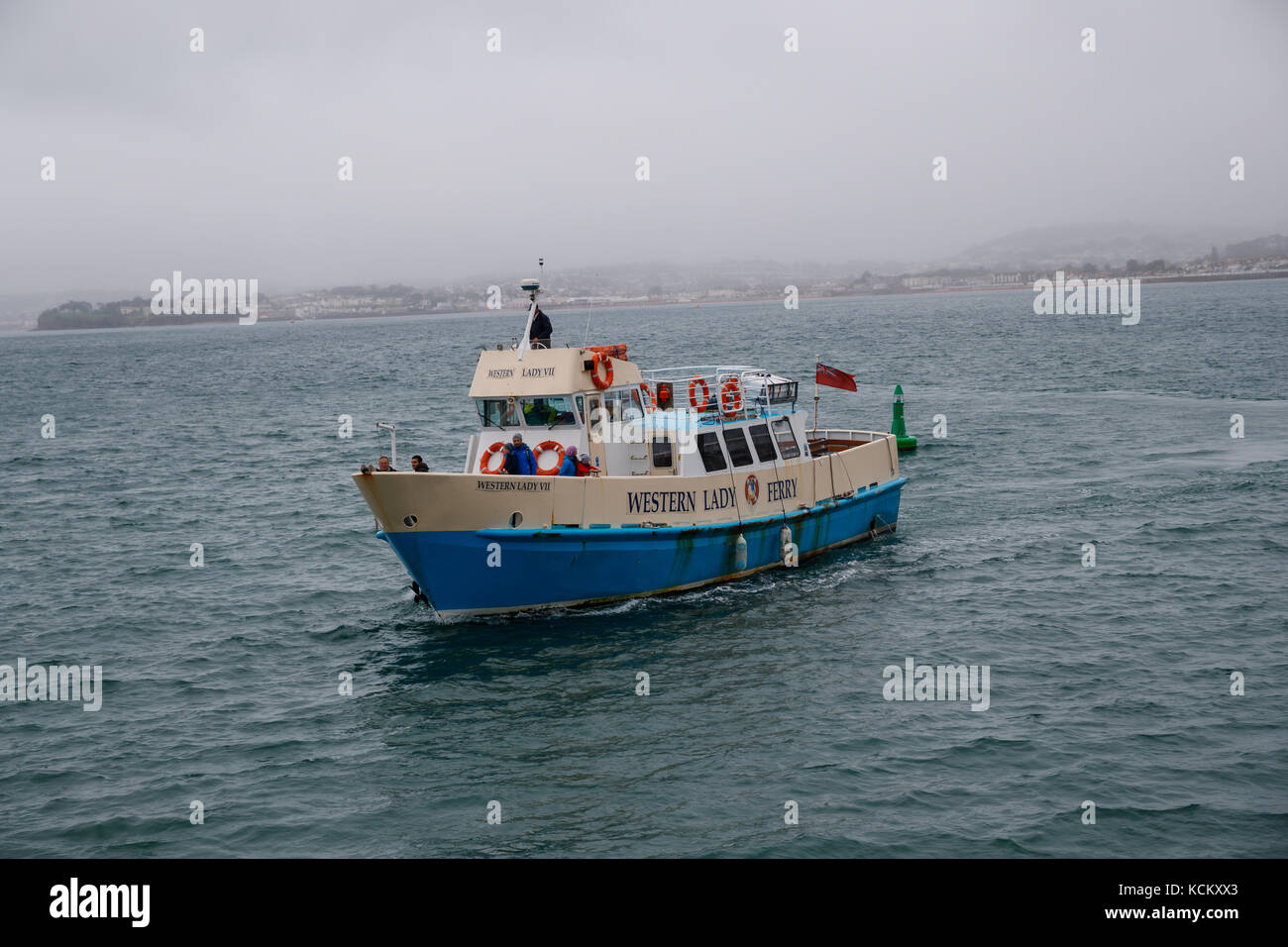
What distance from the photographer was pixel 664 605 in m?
22.9

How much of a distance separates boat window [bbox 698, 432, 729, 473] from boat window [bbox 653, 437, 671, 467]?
760 millimetres

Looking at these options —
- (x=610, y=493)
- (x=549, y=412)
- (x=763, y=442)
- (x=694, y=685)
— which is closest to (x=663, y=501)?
(x=610, y=493)

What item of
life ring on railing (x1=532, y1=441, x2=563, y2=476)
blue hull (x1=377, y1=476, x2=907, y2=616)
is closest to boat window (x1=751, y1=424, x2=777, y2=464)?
blue hull (x1=377, y1=476, x2=907, y2=616)

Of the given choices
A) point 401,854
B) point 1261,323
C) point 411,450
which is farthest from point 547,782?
point 1261,323

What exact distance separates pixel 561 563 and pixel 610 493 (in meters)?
1.77

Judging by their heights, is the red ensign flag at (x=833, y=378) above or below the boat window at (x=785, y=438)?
above

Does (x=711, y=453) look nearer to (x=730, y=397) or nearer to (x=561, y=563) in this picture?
(x=730, y=397)

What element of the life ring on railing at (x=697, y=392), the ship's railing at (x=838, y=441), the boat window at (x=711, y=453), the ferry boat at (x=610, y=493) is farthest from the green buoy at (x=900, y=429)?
the boat window at (x=711, y=453)

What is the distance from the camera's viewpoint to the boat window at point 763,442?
2538cm

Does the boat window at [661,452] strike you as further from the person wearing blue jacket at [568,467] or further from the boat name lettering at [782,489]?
the boat name lettering at [782,489]

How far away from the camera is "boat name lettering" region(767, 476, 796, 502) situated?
82.9 ft

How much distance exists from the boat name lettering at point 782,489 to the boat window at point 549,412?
510cm

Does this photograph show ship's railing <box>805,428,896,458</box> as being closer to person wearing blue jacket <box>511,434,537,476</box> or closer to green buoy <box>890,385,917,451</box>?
green buoy <box>890,385,917,451</box>
